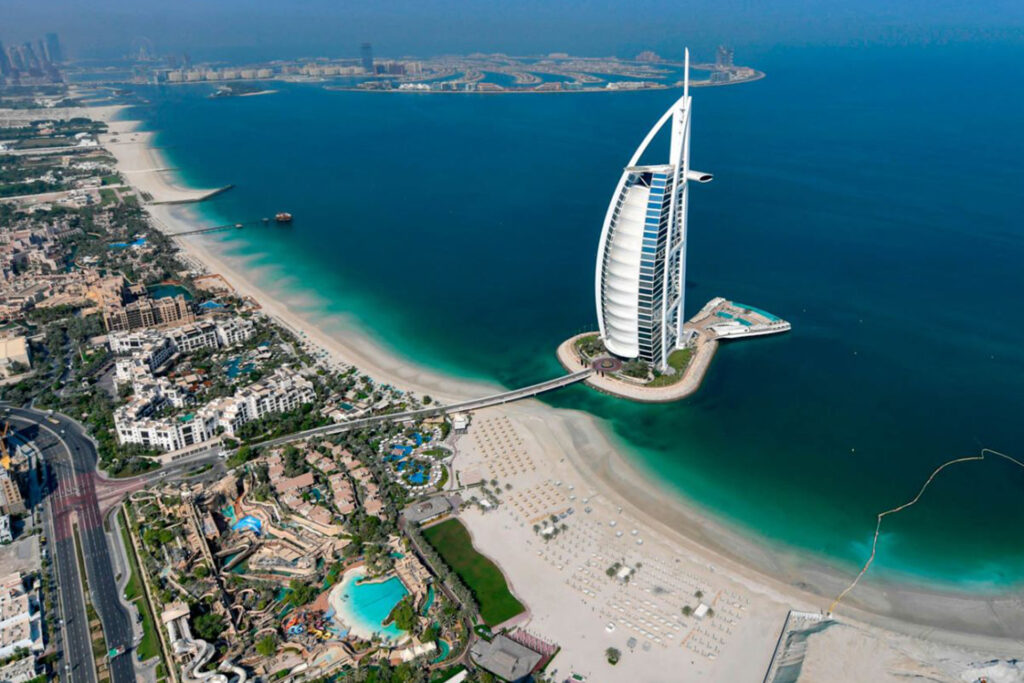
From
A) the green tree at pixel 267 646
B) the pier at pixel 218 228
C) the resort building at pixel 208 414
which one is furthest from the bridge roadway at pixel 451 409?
the pier at pixel 218 228

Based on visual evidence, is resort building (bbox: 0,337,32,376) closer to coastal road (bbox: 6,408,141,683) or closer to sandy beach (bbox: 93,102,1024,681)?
coastal road (bbox: 6,408,141,683)

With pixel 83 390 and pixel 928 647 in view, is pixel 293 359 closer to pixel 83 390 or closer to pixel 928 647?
pixel 83 390

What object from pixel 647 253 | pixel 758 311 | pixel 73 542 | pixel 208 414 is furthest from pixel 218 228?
pixel 758 311

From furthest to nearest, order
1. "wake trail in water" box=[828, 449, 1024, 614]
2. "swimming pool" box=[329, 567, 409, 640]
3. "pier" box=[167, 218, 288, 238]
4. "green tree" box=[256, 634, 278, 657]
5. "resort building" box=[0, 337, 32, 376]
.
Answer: "pier" box=[167, 218, 288, 238] → "resort building" box=[0, 337, 32, 376] → "wake trail in water" box=[828, 449, 1024, 614] → "swimming pool" box=[329, 567, 409, 640] → "green tree" box=[256, 634, 278, 657]

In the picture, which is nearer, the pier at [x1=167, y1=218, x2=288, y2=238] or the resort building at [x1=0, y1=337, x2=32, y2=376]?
the resort building at [x1=0, y1=337, x2=32, y2=376]

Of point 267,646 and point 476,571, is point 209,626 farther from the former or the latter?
point 476,571

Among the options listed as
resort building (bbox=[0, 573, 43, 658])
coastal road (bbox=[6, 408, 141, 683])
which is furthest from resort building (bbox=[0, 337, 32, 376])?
resort building (bbox=[0, 573, 43, 658])

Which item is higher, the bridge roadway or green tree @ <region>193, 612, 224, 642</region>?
the bridge roadway
